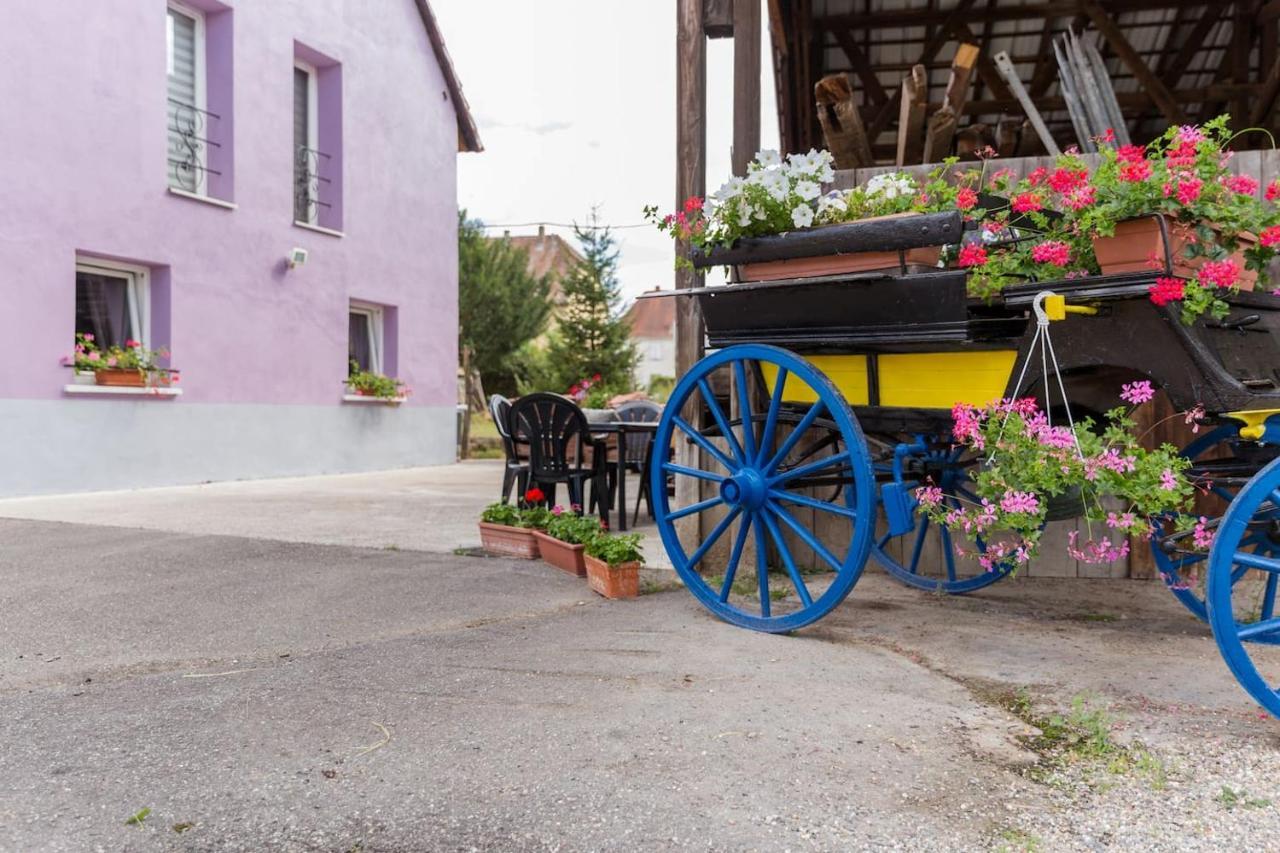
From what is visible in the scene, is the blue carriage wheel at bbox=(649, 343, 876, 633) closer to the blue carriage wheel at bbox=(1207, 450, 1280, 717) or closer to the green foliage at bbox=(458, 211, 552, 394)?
the blue carriage wheel at bbox=(1207, 450, 1280, 717)

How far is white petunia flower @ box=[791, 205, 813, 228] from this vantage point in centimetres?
304

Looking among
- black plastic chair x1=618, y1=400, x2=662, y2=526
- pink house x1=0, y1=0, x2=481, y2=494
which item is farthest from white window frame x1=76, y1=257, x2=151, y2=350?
black plastic chair x1=618, y1=400, x2=662, y2=526

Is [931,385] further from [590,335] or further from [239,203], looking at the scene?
[590,335]

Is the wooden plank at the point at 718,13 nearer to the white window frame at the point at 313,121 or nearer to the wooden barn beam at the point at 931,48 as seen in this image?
the wooden barn beam at the point at 931,48

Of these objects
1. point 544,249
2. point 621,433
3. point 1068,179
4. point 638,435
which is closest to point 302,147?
point 638,435

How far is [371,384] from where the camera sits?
11.2 m

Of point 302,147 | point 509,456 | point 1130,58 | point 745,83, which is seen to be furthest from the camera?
point 302,147

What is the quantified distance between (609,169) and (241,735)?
26296 mm

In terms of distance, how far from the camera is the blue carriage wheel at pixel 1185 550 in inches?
101

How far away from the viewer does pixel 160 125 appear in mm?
8656

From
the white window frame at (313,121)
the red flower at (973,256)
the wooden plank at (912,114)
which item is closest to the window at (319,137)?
the white window frame at (313,121)

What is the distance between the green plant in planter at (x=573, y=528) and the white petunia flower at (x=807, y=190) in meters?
1.72

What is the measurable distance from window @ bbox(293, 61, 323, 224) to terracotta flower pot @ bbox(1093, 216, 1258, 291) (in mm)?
9588

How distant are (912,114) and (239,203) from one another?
6.68 meters
